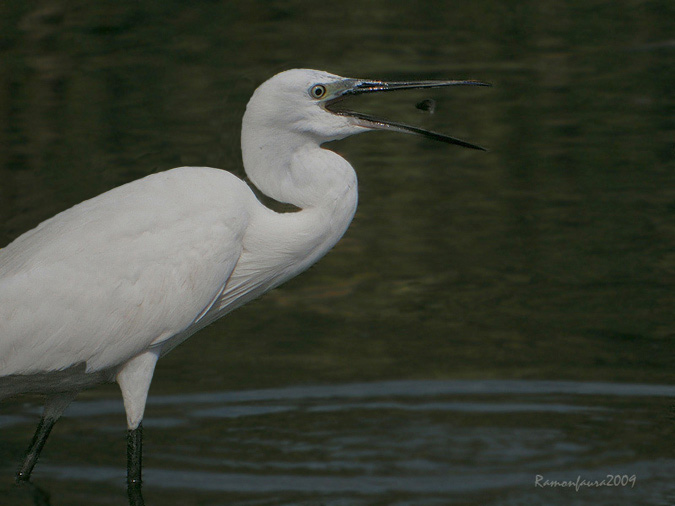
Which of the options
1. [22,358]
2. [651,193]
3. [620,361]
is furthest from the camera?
[651,193]

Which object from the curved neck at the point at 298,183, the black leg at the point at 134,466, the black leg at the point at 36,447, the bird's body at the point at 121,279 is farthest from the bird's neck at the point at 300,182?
the black leg at the point at 36,447

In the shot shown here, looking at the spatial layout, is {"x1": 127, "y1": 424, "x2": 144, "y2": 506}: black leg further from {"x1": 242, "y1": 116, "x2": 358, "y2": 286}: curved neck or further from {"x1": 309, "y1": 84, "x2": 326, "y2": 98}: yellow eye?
{"x1": 309, "y1": 84, "x2": 326, "y2": 98}: yellow eye

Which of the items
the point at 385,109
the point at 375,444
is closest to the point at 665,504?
the point at 375,444

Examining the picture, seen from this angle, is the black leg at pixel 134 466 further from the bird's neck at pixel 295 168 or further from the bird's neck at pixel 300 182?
the bird's neck at pixel 295 168

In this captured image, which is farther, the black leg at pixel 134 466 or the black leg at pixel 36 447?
the black leg at pixel 36 447

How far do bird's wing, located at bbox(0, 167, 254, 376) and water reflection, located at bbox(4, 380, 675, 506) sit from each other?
72 cm

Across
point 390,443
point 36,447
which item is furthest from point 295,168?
point 36,447

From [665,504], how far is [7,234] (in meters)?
4.76

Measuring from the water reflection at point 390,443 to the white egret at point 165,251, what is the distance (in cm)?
38

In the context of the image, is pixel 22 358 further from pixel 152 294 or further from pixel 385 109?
pixel 385 109

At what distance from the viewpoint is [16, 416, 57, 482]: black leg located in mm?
4516

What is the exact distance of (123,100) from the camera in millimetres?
10234

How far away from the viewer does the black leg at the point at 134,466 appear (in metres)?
4.31

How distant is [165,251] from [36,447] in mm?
1006
